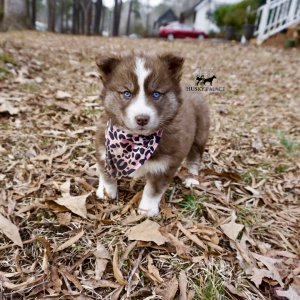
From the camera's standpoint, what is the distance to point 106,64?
2791 mm

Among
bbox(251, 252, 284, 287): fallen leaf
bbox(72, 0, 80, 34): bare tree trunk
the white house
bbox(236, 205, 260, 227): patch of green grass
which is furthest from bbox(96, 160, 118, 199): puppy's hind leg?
the white house

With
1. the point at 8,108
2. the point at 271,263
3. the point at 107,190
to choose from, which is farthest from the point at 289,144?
the point at 8,108

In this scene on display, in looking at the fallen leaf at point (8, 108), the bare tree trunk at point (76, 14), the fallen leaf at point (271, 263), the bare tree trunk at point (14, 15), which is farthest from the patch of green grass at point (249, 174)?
the bare tree trunk at point (76, 14)

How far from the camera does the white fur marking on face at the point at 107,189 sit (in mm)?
3111

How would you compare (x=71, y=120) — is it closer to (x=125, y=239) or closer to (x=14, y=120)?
(x=14, y=120)

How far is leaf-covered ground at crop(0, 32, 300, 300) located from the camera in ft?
7.86

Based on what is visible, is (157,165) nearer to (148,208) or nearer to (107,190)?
(148,208)

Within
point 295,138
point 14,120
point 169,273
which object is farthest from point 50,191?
point 295,138

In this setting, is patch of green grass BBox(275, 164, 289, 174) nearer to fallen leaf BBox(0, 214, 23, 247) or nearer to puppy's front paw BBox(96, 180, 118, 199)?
puppy's front paw BBox(96, 180, 118, 199)

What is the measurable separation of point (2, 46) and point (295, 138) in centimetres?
587

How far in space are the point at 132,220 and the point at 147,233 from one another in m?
0.23

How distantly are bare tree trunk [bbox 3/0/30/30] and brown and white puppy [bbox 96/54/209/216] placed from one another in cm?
1566

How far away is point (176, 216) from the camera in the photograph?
3.03 metres

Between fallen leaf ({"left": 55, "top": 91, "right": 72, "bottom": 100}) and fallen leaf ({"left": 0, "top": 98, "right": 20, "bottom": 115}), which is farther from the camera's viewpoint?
fallen leaf ({"left": 55, "top": 91, "right": 72, "bottom": 100})
